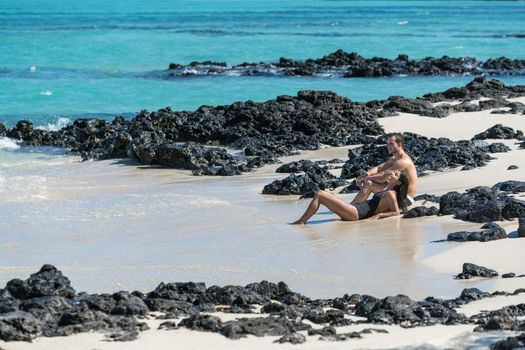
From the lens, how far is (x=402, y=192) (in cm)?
1400

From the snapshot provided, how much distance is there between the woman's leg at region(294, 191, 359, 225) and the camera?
44.8 ft

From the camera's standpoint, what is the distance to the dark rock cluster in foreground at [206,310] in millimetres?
8289

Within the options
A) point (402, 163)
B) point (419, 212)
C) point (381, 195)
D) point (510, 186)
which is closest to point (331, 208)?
point (381, 195)

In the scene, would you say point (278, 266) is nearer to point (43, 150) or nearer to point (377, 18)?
point (43, 150)

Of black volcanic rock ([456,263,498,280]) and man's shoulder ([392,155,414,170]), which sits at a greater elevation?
man's shoulder ([392,155,414,170])

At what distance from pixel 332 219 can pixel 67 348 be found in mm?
6401

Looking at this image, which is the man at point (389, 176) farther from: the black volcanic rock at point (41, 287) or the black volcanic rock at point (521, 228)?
the black volcanic rock at point (41, 287)

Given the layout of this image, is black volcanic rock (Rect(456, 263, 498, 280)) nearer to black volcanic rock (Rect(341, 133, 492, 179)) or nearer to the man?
the man

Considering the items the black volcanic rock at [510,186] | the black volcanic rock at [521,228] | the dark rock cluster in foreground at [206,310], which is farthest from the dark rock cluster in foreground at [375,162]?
the dark rock cluster in foreground at [206,310]

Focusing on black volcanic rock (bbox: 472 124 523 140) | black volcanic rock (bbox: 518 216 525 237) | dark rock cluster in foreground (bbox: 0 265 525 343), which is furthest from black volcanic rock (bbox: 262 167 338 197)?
dark rock cluster in foreground (bbox: 0 265 525 343)

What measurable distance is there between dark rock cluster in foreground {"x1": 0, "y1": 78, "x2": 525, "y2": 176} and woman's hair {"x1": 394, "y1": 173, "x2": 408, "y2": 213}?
9.75ft

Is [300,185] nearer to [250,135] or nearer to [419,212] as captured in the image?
[419,212]

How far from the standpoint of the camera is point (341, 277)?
10812 mm

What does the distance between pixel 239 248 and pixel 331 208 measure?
6.05 feet
